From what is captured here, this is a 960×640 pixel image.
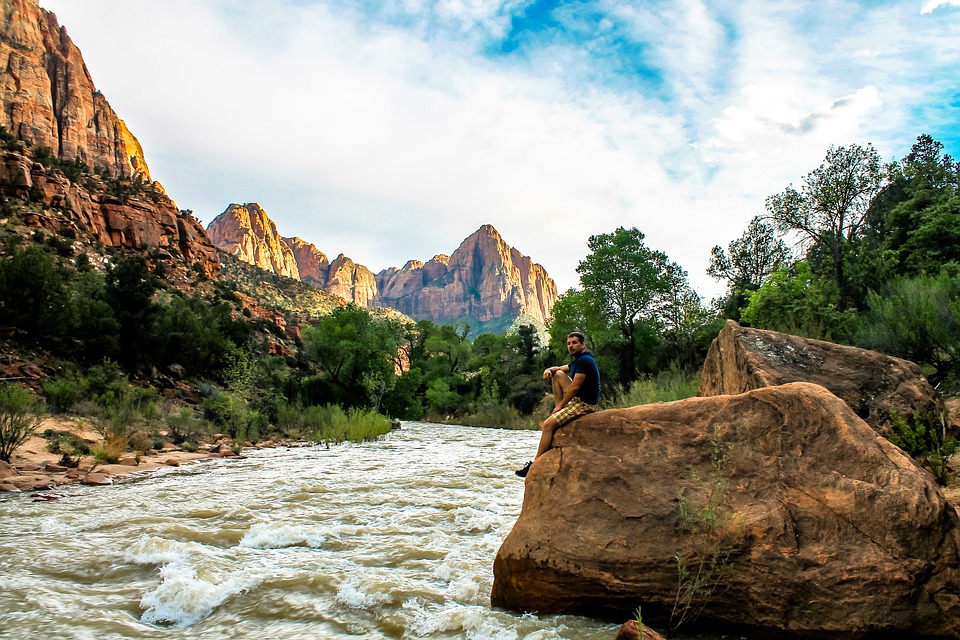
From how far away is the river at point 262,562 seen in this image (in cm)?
351

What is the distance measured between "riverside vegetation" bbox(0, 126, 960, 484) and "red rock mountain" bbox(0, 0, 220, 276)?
4.81 ft

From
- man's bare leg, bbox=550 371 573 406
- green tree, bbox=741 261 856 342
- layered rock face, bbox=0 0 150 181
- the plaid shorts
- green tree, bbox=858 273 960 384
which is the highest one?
layered rock face, bbox=0 0 150 181

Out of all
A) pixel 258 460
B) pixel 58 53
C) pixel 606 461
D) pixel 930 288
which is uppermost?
pixel 58 53

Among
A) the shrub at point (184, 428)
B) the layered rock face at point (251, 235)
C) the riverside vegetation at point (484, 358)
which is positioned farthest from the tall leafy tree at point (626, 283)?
the layered rock face at point (251, 235)

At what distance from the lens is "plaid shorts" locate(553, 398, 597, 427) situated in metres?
4.66

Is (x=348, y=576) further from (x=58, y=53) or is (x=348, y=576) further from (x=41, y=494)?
(x=58, y=53)

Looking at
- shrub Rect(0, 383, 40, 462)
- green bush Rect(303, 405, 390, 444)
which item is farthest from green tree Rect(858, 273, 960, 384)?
shrub Rect(0, 383, 40, 462)

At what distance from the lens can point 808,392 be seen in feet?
12.8

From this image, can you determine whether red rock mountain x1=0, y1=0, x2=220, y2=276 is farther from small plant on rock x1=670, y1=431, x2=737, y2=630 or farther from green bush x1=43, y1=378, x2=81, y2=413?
small plant on rock x1=670, y1=431, x2=737, y2=630

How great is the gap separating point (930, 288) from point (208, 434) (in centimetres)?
1967

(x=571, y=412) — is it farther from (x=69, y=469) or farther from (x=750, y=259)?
(x=750, y=259)

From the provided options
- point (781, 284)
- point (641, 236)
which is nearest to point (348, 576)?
point (781, 284)

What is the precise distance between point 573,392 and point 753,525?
1909 mm

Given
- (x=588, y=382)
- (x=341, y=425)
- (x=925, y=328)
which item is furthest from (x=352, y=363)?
(x=588, y=382)
